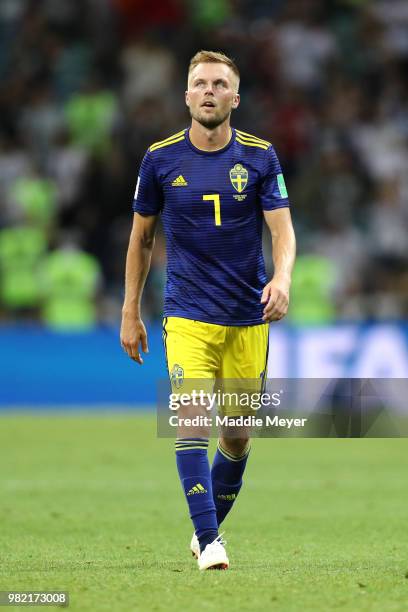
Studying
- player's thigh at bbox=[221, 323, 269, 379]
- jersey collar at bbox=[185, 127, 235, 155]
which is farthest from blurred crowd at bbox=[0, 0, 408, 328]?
jersey collar at bbox=[185, 127, 235, 155]

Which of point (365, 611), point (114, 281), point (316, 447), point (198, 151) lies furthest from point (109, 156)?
point (365, 611)

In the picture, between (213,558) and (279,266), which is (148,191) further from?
(213,558)

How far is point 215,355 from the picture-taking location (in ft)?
21.7

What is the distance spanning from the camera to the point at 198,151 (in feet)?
21.7

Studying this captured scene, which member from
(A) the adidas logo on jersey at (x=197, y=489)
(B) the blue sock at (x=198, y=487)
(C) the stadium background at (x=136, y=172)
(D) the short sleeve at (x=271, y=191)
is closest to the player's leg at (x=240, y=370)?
(B) the blue sock at (x=198, y=487)

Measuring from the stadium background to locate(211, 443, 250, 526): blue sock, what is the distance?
17.4 feet

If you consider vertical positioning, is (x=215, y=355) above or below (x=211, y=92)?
below

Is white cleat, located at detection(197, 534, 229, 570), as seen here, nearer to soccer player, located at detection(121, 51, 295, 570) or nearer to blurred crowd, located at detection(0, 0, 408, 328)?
soccer player, located at detection(121, 51, 295, 570)

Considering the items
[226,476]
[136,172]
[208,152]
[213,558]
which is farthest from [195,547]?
[136,172]

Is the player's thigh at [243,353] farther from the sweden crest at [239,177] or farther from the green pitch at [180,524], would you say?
the green pitch at [180,524]

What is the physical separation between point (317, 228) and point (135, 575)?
11.6m

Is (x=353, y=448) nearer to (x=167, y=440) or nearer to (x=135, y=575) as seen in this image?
(x=167, y=440)

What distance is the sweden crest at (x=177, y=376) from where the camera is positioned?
21.1ft

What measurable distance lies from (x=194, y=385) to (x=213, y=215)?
32.4 inches
